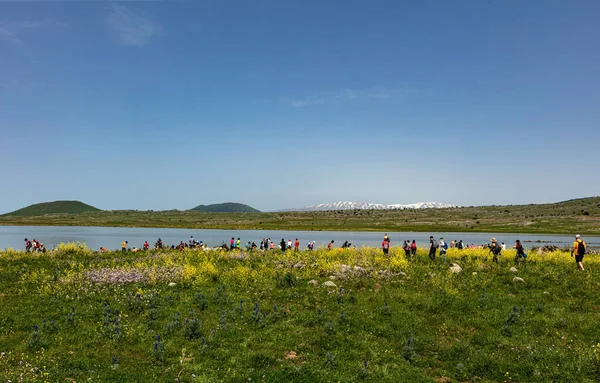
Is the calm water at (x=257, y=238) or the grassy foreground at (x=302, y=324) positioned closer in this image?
the grassy foreground at (x=302, y=324)

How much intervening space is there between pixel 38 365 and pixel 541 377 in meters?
15.9

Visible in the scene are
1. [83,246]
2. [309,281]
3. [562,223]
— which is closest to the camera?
[309,281]

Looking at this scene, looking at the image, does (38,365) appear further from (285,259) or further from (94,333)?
(285,259)

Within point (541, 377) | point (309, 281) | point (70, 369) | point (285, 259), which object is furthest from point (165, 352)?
point (285, 259)

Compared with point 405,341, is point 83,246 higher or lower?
higher

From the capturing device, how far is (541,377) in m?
11.6

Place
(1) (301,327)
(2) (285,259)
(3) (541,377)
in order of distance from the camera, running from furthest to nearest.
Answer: (2) (285,259) < (1) (301,327) < (3) (541,377)

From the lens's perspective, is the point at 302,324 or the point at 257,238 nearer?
the point at 302,324

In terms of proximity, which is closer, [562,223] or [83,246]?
[83,246]

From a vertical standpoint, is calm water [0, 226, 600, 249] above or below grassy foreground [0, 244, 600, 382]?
below

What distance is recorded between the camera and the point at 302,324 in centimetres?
1583

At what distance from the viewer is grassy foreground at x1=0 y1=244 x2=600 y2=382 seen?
12031 millimetres

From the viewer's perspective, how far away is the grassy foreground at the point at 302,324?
39.5 ft

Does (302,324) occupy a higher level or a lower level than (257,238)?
higher
